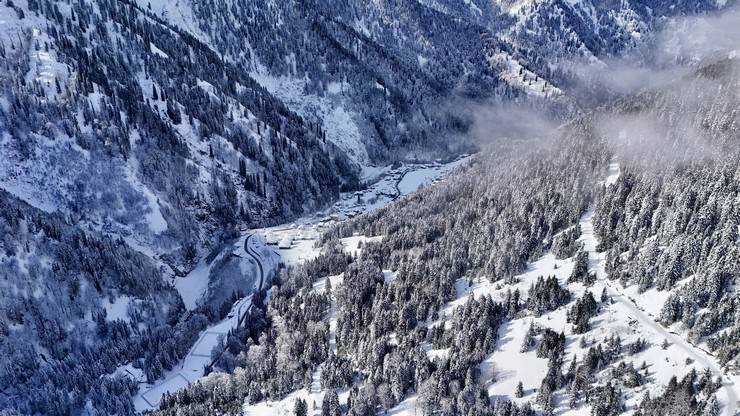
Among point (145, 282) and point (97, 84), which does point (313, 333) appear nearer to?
point (145, 282)

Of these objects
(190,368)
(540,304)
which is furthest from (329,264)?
(540,304)

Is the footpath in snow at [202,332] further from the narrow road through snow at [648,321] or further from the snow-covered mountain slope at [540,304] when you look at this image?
the narrow road through snow at [648,321]

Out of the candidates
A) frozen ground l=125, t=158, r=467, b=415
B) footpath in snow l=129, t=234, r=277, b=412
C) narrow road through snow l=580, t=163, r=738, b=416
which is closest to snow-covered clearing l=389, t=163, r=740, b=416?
narrow road through snow l=580, t=163, r=738, b=416

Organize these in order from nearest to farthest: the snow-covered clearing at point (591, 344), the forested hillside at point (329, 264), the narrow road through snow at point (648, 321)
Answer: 1. the narrow road through snow at point (648, 321)
2. the snow-covered clearing at point (591, 344)
3. the forested hillside at point (329, 264)

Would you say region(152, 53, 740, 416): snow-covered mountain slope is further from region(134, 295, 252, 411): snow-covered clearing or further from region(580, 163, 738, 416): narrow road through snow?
region(134, 295, 252, 411): snow-covered clearing

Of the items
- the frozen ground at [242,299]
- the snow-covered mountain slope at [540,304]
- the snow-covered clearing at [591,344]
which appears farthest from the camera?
the frozen ground at [242,299]

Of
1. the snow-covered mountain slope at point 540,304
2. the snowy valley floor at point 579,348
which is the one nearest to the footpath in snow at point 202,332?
the snow-covered mountain slope at point 540,304

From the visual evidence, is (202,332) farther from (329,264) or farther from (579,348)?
(579,348)

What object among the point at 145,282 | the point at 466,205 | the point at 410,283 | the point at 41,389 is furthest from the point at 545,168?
the point at 41,389
